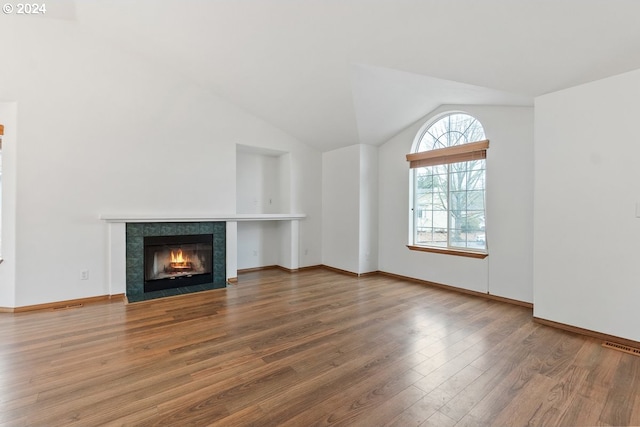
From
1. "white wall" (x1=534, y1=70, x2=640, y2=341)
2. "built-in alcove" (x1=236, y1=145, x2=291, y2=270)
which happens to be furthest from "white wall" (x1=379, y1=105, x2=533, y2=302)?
"built-in alcove" (x1=236, y1=145, x2=291, y2=270)

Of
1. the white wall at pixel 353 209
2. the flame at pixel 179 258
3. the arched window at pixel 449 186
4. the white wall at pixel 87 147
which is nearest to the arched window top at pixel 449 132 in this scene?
the arched window at pixel 449 186

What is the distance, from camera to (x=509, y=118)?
3.66 meters

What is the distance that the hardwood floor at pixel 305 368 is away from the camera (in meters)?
1.63

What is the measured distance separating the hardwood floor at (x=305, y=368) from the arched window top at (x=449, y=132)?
2375 millimetres

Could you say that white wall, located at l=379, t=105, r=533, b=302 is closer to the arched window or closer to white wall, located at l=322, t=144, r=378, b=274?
the arched window

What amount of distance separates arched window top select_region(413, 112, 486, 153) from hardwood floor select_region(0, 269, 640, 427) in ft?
7.79

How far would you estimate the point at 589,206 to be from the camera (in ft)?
8.79

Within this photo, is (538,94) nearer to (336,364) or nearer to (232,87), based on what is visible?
(336,364)

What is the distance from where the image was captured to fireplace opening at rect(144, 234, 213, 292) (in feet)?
13.3

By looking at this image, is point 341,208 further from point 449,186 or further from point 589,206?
point 589,206

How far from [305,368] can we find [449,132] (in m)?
3.91
